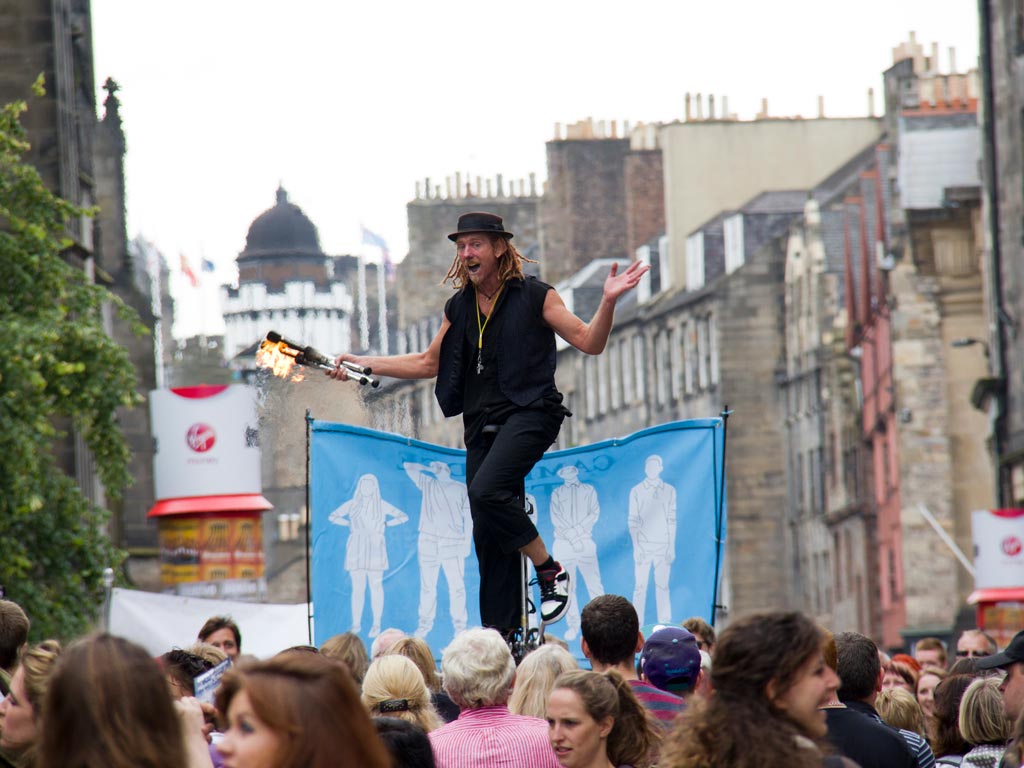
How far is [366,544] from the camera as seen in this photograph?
11.1 metres

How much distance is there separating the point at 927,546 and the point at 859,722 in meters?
46.0

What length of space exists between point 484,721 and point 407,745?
48.4 inches

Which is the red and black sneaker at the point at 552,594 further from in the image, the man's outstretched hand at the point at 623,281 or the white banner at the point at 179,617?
the white banner at the point at 179,617

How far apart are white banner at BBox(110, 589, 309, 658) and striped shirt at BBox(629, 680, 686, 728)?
976 centimetres

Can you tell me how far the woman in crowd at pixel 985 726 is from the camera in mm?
8352

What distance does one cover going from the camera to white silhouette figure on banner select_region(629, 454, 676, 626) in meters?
11.0

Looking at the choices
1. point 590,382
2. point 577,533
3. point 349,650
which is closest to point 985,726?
point 349,650

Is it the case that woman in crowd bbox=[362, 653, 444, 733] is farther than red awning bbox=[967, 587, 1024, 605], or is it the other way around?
red awning bbox=[967, 587, 1024, 605]

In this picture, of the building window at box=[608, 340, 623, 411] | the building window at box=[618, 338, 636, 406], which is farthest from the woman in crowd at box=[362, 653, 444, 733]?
the building window at box=[608, 340, 623, 411]

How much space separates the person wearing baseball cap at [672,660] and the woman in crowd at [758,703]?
265 cm

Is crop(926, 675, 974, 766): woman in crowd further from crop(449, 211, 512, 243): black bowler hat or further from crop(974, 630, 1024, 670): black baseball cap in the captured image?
crop(449, 211, 512, 243): black bowler hat

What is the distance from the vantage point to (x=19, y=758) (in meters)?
6.38

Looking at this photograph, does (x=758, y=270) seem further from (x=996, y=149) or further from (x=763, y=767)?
(x=763, y=767)

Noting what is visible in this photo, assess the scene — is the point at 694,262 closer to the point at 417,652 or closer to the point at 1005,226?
the point at 1005,226
